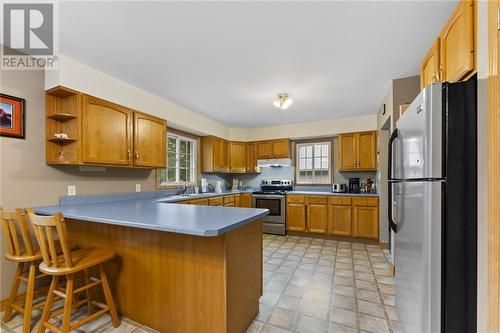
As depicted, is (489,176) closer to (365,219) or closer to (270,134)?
(365,219)

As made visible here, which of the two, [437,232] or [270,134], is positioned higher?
[270,134]

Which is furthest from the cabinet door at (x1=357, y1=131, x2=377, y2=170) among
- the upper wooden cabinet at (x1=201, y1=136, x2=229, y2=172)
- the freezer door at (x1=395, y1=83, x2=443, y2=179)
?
the freezer door at (x1=395, y1=83, x2=443, y2=179)

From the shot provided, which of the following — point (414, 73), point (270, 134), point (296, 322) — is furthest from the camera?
point (270, 134)

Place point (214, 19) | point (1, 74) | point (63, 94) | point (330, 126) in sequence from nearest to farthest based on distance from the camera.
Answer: point (214, 19)
point (1, 74)
point (63, 94)
point (330, 126)

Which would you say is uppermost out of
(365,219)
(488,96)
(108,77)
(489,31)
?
(108,77)

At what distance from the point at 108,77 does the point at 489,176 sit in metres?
3.32

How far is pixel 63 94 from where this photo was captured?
224cm

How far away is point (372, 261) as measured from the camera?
3035 millimetres

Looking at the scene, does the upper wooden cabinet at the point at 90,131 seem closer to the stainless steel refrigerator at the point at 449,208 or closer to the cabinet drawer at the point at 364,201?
the stainless steel refrigerator at the point at 449,208

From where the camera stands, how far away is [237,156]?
530 cm

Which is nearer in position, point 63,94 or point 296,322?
point 296,322

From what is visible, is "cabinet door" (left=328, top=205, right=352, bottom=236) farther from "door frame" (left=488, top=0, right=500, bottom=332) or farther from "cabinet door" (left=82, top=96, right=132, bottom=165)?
"cabinet door" (left=82, top=96, right=132, bottom=165)

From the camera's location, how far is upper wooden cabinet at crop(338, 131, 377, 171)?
4.11m

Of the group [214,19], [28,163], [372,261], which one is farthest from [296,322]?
[28,163]
